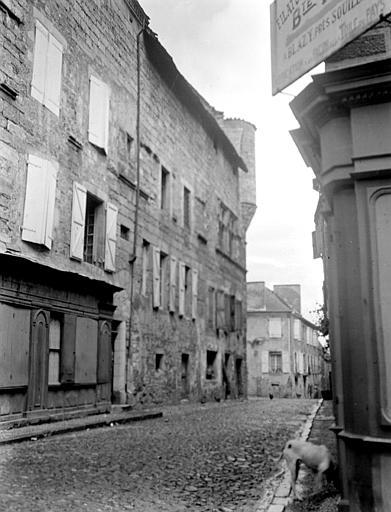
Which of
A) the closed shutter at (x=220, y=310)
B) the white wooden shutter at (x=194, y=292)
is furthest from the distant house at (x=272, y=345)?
the white wooden shutter at (x=194, y=292)

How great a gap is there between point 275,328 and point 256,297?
299 cm

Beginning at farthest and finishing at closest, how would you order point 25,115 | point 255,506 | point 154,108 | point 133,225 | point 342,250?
point 154,108 < point 133,225 < point 25,115 < point 255,506 < point 342,250

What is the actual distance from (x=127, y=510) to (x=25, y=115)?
8.71 m

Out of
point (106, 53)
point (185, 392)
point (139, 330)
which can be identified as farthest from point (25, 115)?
point (185, 392)

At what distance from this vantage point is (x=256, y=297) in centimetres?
4662

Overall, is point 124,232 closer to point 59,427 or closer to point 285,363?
point 59,427

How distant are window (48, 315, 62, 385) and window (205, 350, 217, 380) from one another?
1125 centimetres

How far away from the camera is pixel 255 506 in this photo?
16.3 feet

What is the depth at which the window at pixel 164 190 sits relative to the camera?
19.2 meters

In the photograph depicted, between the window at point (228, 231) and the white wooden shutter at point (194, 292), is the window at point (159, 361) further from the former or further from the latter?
the window at point (228, 231)

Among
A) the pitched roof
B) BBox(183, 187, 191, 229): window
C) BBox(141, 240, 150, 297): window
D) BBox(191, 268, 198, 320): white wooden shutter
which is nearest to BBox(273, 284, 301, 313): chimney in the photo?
the pitched roof

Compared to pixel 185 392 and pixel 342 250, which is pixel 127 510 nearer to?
pixel 342 250

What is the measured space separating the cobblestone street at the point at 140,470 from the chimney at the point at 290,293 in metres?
43.9

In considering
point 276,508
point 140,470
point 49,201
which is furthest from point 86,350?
point 276,508
